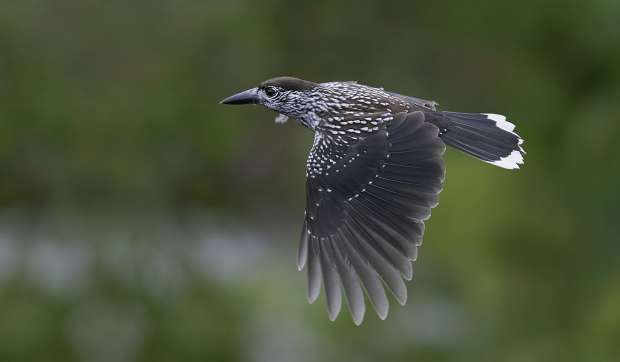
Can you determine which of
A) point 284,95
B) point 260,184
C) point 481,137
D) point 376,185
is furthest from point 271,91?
point 260,184

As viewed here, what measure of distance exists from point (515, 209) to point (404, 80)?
5.18 m

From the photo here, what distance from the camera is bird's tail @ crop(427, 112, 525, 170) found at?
1057 cm

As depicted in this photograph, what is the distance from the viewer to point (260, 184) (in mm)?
25875

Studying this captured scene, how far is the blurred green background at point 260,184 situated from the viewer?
12469mm

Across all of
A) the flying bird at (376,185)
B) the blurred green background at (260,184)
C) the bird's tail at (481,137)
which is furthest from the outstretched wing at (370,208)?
the blurred green background at (260,184)

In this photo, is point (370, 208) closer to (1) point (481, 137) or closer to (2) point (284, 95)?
(1) point (481, 137)

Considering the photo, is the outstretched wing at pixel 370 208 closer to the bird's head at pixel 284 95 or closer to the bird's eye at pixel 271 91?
the bird's head at pixel 284 95

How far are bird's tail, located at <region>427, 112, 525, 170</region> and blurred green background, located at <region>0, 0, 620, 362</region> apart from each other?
A: 3.32m

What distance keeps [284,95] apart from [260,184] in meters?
14.7

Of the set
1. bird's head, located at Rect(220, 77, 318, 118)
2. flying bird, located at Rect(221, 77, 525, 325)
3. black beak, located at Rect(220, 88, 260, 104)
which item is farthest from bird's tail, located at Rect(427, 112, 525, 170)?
black beak, located at Rect(220, 88, 260, 104)

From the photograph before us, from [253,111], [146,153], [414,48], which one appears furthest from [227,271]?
[414,48]

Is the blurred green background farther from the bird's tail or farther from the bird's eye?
the bird's tail

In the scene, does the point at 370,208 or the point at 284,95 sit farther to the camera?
the point at 284,95

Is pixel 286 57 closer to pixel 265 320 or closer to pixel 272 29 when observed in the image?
pixel 272 29
